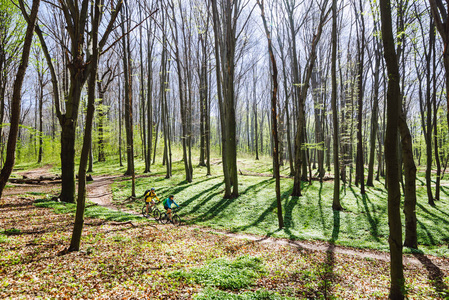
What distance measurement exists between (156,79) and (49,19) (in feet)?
74.8

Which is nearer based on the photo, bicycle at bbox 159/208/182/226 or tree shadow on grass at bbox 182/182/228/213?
bicycle at bbox 159/208/182/226

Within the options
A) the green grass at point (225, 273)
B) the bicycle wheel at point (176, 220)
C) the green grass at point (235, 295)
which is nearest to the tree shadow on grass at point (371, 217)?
the green grass at point (225, 273)

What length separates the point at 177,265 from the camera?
207 inches

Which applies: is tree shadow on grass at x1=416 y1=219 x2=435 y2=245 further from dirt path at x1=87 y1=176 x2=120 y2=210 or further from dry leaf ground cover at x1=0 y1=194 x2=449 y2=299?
dirt path at x1=87 y1=176 x2=120 y2=210

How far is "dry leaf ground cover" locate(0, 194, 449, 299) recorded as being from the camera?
13.2 ft

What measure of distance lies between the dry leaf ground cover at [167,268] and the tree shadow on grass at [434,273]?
3cm

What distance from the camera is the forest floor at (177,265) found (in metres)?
4.07

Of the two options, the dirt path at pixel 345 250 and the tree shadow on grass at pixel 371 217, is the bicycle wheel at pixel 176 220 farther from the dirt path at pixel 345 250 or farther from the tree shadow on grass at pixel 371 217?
the tree shadow on grass at pixel 371 217

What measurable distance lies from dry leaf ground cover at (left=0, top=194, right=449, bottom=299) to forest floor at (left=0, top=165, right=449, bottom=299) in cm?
2

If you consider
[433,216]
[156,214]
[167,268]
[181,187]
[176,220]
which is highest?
[181,187]

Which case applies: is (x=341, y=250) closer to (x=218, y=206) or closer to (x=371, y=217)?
(x=371, y=217)

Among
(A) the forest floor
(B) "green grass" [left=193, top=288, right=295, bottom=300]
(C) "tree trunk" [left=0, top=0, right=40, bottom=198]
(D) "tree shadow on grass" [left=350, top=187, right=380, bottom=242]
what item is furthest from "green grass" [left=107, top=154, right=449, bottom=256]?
(C) "tree trunk" [left=0, top=0, right=40, bottom=198]

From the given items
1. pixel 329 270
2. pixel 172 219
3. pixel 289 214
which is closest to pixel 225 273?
pixel 329 270

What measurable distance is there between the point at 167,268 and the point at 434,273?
7049 millimetres
